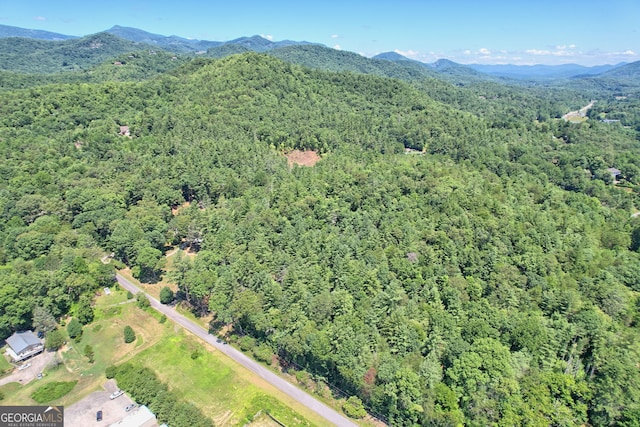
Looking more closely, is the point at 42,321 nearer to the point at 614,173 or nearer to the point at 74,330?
the point at 74,330

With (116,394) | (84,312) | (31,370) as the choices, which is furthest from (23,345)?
(116,394)

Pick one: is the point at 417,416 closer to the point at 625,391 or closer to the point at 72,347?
the point at 625,391

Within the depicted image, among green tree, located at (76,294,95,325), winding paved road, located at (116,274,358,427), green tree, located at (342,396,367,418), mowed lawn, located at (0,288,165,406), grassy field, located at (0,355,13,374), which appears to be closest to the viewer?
green tree, located at (342,396,367,418)

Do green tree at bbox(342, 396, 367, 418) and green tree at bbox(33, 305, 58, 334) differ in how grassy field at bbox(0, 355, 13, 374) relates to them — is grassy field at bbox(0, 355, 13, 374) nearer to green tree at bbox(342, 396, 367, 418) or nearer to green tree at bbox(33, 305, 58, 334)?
green tree at bbox(33, 305, 58, 334)

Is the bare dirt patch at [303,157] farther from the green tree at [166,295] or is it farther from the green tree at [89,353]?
the green tree at [89,353]

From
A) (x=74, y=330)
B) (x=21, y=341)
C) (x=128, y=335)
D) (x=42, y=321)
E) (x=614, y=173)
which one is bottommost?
(x=128, y=335)

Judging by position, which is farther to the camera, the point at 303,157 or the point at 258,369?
the point at 303,157

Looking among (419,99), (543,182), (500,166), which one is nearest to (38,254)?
(500,166)

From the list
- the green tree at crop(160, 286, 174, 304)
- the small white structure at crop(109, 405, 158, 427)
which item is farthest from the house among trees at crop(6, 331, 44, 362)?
the small white structure at crop(109, 405, 158, 427)
